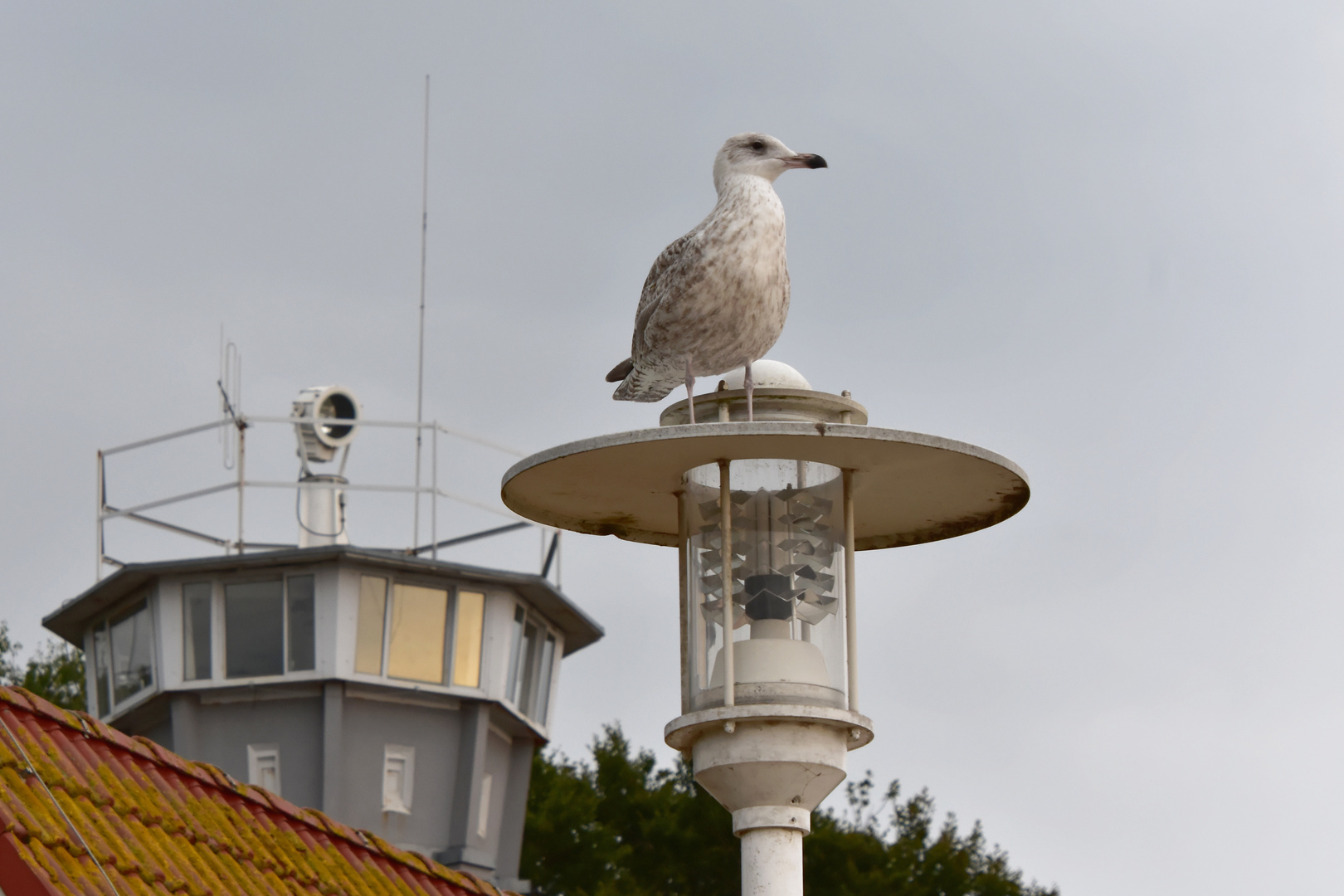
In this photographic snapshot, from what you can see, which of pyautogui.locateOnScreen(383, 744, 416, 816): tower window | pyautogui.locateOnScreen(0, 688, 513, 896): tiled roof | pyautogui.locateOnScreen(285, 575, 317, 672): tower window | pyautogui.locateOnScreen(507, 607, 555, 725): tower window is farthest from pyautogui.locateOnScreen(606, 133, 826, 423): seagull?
pyautogui.locateOnScreen(507, 607, 555, 725): tower window

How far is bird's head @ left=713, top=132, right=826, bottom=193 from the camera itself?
9.36 metres

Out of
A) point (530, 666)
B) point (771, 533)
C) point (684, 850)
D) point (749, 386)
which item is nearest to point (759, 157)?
point (749, 386)

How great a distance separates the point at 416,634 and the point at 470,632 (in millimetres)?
904

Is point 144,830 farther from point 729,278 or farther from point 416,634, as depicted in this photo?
point 416,634

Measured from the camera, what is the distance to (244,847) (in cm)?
1026

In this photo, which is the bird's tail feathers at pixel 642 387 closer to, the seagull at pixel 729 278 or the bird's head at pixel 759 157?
the seagull at pixel 729 278

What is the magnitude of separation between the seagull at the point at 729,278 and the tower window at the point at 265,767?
2604 centimetres

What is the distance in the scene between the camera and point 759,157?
9359 millimetres

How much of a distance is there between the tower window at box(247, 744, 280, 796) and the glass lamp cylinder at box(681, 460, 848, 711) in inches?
1015

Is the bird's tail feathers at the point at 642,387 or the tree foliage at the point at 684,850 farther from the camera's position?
the tree foliage at the point at 684,850

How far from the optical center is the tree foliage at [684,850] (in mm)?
44406

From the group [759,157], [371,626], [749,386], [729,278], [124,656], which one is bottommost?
[749,386]

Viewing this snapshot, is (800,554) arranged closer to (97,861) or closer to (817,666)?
(817,666)

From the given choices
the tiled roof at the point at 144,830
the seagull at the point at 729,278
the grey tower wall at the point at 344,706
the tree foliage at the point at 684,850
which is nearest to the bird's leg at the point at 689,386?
the seagull at the point at 729,278
